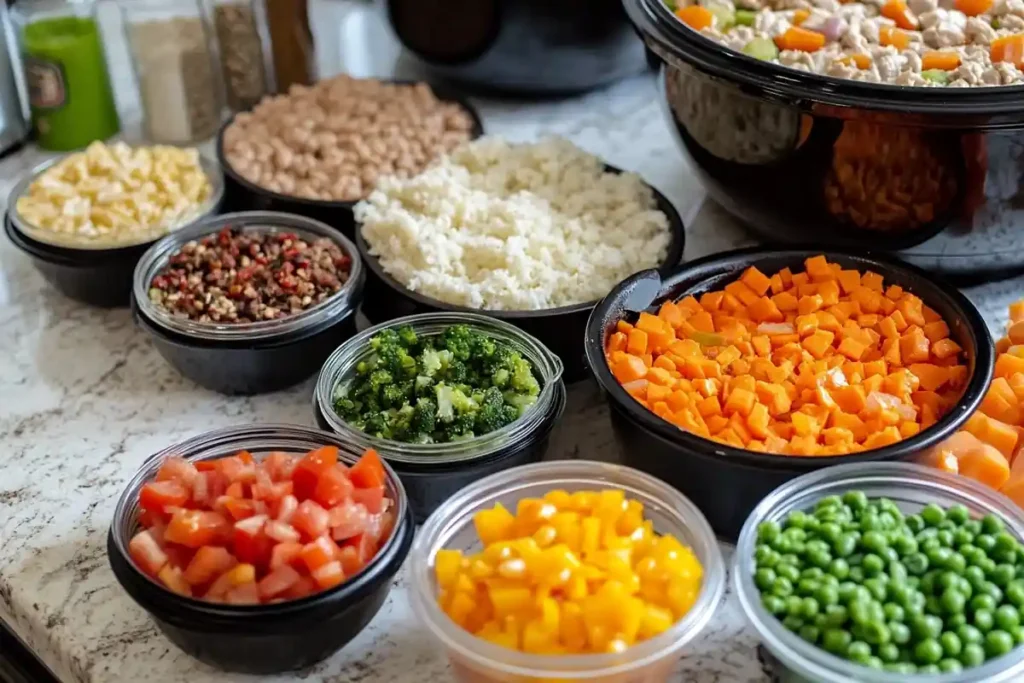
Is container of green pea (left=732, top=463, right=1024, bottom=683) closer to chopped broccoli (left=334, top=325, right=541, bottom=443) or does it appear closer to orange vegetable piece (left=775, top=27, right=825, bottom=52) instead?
chopped broccoli (left=334, top=325, right=541, bottom=443)

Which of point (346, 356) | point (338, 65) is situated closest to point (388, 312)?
point (346, 356)

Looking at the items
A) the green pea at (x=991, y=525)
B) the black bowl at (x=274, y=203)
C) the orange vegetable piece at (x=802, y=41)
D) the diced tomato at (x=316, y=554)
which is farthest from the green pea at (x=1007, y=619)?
the black bowl at (x=274, y=203)

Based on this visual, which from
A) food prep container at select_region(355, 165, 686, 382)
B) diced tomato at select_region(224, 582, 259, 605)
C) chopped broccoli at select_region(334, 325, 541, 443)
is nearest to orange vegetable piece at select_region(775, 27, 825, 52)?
food prep container at select_region(355, 165, 686, 382)

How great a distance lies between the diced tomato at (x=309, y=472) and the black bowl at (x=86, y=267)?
0.66 meters

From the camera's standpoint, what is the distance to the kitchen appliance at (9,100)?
2121 millimetres

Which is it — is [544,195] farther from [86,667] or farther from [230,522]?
[86,667]

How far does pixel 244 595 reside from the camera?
1162 mm

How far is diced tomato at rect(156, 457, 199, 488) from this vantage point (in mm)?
1280

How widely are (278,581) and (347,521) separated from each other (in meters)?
0.10

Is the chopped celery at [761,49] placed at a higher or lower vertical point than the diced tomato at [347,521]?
higher

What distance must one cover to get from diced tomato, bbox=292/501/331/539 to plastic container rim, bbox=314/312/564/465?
7.0 inches

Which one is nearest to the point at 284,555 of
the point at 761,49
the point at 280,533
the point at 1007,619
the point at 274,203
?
the point at 280,533

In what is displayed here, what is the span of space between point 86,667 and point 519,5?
133 centimetres

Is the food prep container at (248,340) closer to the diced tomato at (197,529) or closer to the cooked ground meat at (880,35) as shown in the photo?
the diced tomato at (197,529)
